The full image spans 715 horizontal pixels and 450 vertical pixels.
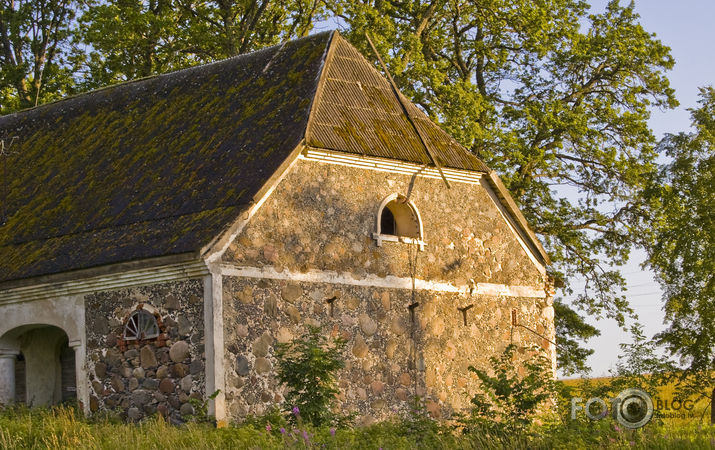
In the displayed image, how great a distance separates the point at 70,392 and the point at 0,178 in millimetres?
5196

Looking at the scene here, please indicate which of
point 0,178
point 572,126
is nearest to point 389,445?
point 0,178

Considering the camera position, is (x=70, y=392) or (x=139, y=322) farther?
(x=70, y=392)

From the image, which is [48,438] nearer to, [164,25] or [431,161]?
[431,161]

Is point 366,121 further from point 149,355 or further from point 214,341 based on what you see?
point 149,355

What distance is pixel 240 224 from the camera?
18000mm

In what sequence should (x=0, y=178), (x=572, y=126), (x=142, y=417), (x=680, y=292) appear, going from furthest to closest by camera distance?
(x=572, y=126)
(x=0, y=178)
(x=680, y=292)
(x=142, y=417)

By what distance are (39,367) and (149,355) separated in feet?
12.3

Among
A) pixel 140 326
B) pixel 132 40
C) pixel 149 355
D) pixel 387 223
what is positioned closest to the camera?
pixel 149 355

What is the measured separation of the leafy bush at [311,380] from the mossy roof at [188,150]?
211cm

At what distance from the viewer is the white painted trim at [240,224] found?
57.9ft

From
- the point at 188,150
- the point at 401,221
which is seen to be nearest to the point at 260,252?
the point at 401,221

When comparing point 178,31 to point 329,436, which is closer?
point 329,436

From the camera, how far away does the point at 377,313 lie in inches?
770

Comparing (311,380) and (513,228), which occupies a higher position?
(513,228)
